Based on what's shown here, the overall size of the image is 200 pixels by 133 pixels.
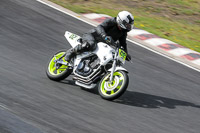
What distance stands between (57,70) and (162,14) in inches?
355

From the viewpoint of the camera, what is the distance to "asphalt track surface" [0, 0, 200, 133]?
21.7 feet

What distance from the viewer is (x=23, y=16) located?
1323cm

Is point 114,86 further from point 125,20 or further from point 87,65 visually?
point 125,20

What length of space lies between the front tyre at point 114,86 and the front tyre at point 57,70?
36.9 inches

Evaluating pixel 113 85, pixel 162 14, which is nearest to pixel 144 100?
pixel 113 85

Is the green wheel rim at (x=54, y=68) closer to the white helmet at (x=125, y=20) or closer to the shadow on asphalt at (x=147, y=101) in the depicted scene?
the shadow on asphalt at (x=147, y=101)

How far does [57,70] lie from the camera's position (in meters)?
9.09

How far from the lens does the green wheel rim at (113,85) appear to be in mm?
7953

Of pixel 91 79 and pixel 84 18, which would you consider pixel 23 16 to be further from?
pixel 91 79

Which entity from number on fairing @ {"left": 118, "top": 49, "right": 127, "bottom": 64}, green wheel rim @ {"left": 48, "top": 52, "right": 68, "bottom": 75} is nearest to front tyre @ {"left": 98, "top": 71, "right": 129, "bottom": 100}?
number on fairing @ {"left": 118, "top": 49, "right": 127, "bottom": 64}

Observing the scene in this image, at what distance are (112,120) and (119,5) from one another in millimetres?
10474

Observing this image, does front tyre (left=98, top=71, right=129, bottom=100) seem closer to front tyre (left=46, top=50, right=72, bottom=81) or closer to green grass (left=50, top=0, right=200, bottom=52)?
front tyre (left=46, top=50, right=72, bottom=81)

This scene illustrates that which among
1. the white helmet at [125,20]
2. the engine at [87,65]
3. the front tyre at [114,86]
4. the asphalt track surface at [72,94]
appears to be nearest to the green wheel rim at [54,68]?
the asphalt track surface at [72,94]

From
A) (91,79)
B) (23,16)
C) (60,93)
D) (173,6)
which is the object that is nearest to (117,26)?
(91,79)
